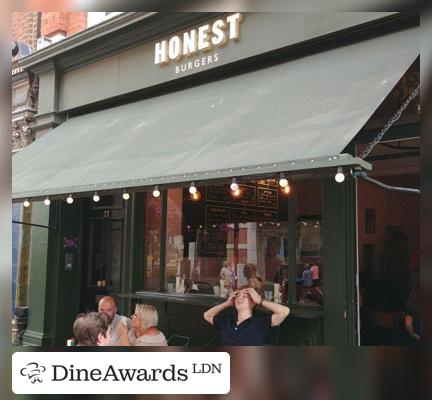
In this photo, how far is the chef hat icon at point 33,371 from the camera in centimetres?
475

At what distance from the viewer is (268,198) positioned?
22.2 feet

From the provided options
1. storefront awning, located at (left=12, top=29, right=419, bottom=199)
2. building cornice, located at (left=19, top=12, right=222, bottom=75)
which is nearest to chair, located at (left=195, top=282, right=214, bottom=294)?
storefront awning, located at (left=12, top=29, right=419, bottom=199)

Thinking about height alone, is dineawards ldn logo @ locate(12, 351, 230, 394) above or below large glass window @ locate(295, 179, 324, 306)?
below

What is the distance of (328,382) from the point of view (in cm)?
465

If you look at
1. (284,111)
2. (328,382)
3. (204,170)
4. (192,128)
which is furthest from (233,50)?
(328,382)

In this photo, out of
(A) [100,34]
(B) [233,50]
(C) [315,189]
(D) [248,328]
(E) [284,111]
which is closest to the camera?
(E) [284,111]

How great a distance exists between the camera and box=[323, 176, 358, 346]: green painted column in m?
5.23

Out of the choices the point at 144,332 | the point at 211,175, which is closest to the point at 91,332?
the point at 144,332

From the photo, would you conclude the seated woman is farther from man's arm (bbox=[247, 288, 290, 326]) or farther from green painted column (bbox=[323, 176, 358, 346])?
green painted column (bbox=[323, 176, 358, 346])

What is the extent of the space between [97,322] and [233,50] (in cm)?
359

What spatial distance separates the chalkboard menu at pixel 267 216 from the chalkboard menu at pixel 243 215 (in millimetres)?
177

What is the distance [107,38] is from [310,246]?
4518mm

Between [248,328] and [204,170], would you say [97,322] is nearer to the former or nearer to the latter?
[248,328]

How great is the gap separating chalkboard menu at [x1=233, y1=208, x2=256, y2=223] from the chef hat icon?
319 cm
